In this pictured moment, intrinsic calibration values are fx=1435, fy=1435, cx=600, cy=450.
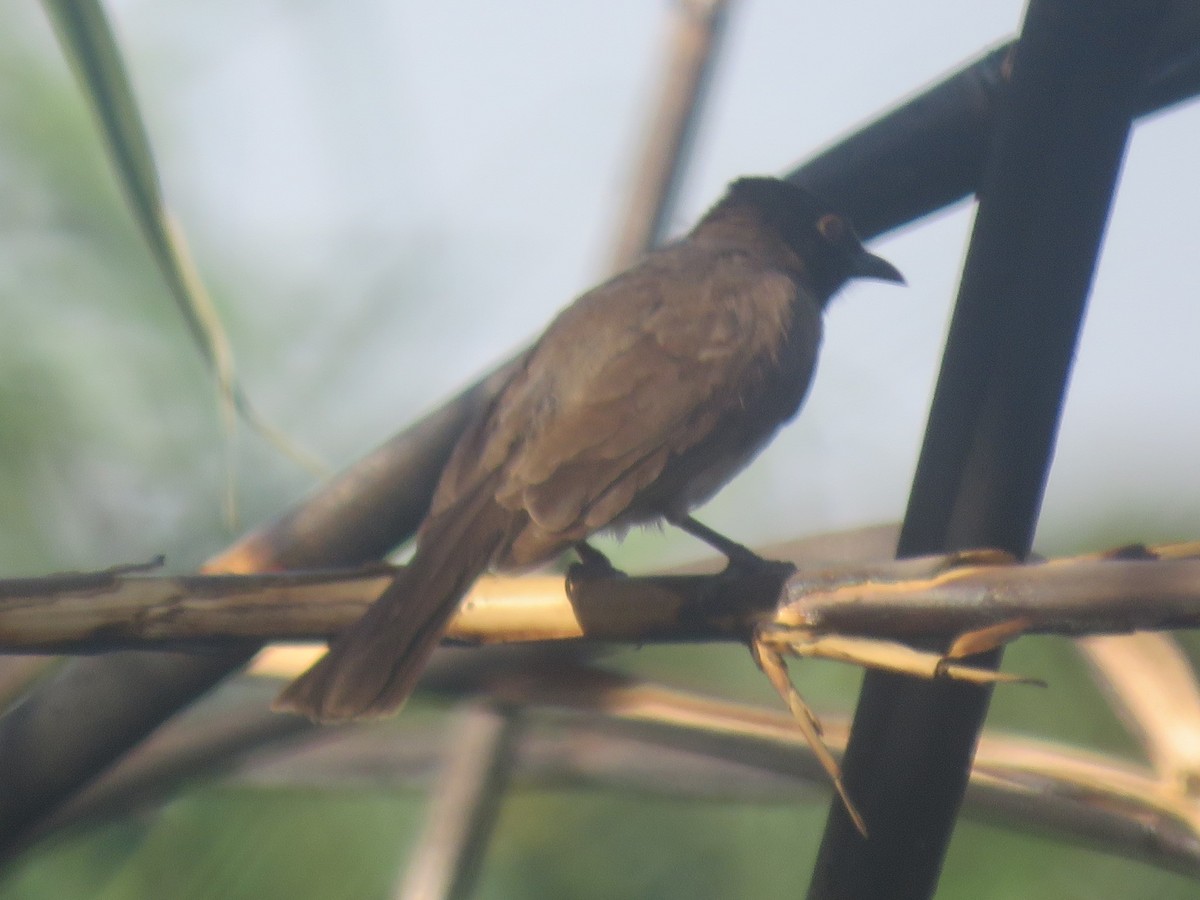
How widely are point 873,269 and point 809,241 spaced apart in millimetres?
291

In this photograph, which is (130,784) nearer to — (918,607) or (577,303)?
(577,303)

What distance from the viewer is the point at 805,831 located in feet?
12.8

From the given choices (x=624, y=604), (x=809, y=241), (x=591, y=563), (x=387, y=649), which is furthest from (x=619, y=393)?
(x=809, y=241)

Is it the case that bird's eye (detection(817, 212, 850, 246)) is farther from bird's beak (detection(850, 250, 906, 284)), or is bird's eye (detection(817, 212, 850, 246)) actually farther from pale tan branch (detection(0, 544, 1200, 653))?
pale tan branch (detection(0, 544, 1200, 653))

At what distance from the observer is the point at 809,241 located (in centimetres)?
505

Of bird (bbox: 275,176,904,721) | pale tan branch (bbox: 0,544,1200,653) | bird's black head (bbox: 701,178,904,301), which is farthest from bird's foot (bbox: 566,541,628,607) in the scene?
bird's black head (bbox: 701,178,904,301)

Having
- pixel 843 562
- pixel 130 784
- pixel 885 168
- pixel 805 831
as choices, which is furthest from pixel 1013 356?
pixel 805 831

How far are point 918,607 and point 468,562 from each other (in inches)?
48.2

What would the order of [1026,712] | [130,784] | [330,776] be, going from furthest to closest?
[1026,712] < [330,776] < [130,784]

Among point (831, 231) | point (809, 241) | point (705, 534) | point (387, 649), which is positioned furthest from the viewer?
point (809, 241)

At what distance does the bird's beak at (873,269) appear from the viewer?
516 centimetres

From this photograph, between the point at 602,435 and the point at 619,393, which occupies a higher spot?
the point at 619,393

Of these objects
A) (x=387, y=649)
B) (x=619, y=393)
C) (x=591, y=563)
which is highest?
(x=619, y=393)

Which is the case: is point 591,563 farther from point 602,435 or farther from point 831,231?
point 831,231
